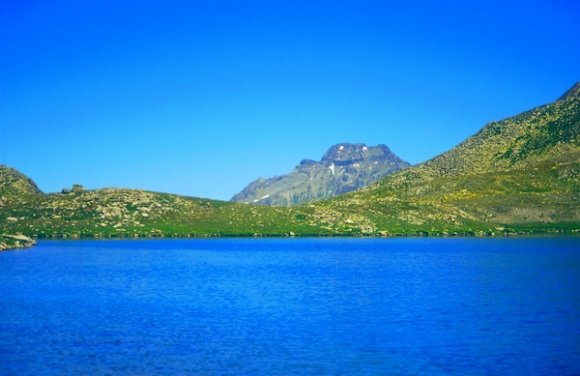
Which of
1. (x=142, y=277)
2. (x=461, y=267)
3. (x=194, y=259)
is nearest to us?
(x=142, y=277)

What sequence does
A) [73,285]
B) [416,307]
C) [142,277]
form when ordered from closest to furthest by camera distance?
[416,307]
[73,285]
[142,277]

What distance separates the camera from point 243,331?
2000 inches

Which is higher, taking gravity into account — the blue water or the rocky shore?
the rocky shore

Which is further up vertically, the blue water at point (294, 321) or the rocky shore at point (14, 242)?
the rocky shore at point (14, 242)

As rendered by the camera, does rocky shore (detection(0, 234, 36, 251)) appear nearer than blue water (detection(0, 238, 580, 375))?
No

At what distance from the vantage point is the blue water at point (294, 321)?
40188 millimetres

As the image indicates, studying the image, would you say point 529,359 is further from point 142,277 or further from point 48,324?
point 142,277

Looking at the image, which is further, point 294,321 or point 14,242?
point 14,242

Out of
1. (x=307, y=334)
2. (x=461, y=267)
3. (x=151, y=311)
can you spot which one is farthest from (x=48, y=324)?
(x=461, y=267)

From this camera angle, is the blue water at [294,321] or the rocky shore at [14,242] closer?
the blue water at [294,321]

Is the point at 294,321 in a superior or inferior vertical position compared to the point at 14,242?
inferior

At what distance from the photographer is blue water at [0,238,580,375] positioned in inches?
1582

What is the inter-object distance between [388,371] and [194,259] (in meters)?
99.9

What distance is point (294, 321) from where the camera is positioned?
55125 mm
